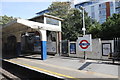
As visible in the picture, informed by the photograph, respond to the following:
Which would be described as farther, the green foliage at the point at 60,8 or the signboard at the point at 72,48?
the green foliage at the point at 60,8

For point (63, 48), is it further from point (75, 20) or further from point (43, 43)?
point (75, 20)

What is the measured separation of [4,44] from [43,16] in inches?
648

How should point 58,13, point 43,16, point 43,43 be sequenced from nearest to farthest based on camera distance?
point 43,43, point 43,16, point 58,13

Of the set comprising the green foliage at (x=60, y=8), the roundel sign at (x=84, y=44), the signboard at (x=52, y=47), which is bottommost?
the signboard at (x=52, y=47)

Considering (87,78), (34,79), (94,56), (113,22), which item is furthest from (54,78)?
(113,22)

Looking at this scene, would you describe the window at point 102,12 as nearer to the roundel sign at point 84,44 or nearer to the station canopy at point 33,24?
the station canopy at point 33,24

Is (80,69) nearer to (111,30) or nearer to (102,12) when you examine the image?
(111,30)

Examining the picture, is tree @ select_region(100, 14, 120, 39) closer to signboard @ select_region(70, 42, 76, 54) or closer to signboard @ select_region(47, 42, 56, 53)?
signboard @ select_region(70, 42, 76, 54)

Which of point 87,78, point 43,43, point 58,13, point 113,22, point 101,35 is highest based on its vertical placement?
point 58,13

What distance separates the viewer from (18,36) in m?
19.9

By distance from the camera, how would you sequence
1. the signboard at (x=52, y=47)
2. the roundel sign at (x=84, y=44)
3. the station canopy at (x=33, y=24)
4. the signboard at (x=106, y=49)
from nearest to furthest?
the roundel sign at (x=84, y=44) < the signboard at (x=106, y=49) < the station canopy at (x=33, y=24) < the signboard at (x=52, y=47)

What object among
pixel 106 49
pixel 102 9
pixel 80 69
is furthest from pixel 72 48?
pixel 102 9

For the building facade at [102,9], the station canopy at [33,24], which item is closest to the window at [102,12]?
the building facade at [102,9]

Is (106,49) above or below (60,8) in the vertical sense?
below
